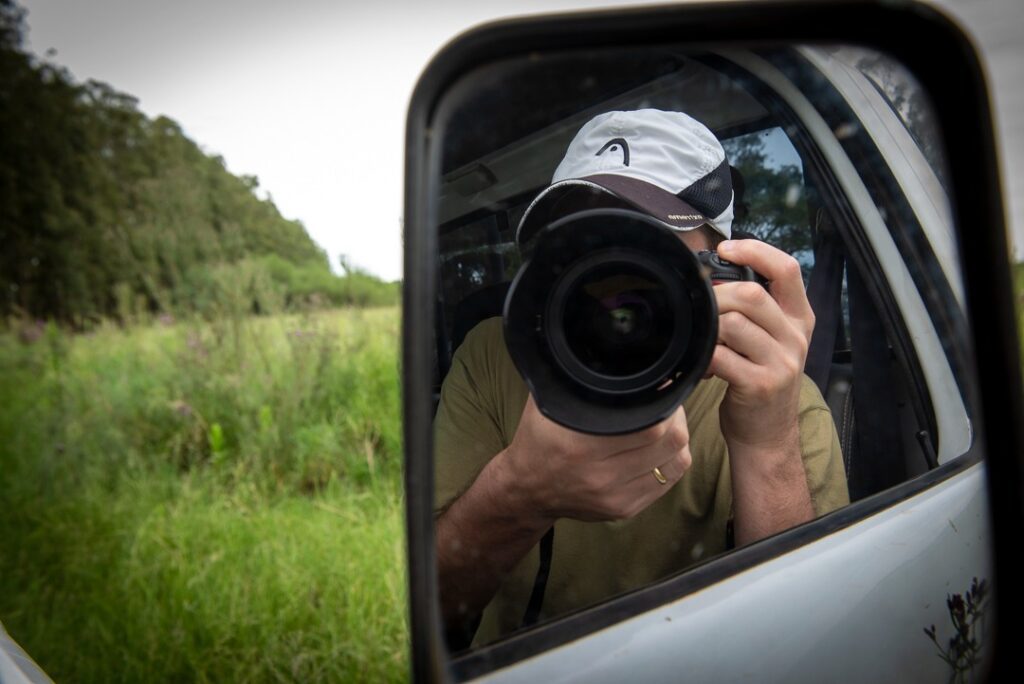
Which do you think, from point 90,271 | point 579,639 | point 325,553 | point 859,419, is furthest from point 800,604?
point 90,271

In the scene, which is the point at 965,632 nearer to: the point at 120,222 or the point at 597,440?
the point at 597,440

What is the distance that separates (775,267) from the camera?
3.71 feet

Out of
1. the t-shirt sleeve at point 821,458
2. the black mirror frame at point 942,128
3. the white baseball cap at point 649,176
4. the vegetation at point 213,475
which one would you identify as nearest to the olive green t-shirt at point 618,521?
the t-shirt sleeve at point 821,458

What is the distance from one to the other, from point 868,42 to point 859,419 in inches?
38.6

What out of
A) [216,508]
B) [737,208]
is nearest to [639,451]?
[737,208]

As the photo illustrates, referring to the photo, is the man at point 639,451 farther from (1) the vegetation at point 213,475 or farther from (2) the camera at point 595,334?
(1) the vegetation at point 213,475

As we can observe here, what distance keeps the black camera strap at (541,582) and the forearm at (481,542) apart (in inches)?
3.2

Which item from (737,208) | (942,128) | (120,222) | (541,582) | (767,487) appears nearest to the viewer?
(942,128)

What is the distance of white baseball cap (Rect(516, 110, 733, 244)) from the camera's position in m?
1.32

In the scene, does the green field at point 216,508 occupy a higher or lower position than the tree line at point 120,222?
lower

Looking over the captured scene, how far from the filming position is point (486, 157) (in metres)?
1.81

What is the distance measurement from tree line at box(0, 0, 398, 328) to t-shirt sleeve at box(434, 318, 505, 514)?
2.77 meters

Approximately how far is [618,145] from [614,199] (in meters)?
0.17

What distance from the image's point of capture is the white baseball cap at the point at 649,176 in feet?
4.32
